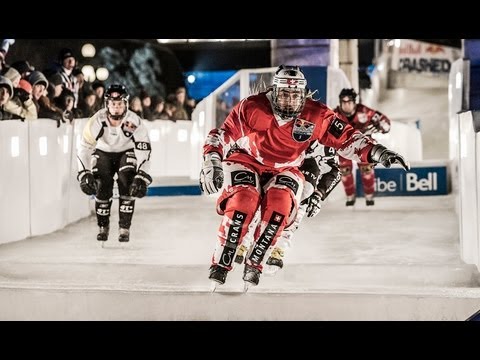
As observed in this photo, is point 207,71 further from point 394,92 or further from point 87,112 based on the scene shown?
point 394,92

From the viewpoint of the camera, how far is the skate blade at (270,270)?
5254mm

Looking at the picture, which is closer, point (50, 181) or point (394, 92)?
point (50, 181)

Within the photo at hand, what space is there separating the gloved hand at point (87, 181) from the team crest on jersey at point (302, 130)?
5.77 feet

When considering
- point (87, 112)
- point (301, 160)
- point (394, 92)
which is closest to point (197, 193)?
point (87, 112)

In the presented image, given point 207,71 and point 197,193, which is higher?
point 207,71

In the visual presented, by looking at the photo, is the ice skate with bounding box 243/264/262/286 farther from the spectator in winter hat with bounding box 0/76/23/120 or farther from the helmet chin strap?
the spectator in winter hat with bounding box 0/76/23/120

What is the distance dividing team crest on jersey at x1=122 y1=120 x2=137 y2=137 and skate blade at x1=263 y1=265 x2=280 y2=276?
5.06 ft

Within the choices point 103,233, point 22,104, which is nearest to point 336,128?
point 103,233

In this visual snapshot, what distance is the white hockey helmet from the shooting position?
196 inches

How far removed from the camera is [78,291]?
198 inches

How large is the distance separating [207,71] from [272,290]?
7185 mm

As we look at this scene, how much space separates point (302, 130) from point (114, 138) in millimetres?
1693

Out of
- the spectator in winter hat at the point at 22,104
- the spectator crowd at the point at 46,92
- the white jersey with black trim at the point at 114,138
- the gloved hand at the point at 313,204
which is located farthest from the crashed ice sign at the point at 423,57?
the gloved hand at the point at 313,204

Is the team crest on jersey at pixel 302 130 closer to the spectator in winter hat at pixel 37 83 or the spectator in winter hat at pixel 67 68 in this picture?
the spectator in winter hat at pixel 37 83
